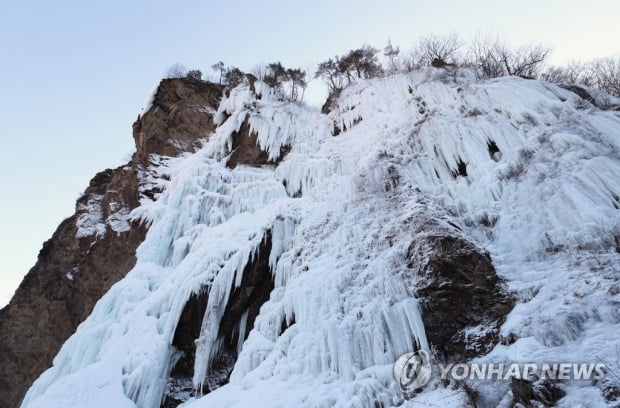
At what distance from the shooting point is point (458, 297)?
6578 millimetres

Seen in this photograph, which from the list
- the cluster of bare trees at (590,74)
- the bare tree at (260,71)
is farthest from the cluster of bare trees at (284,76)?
the cluster of bare trees at (590,74)

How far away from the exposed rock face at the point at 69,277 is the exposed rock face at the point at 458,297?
10.6 metres

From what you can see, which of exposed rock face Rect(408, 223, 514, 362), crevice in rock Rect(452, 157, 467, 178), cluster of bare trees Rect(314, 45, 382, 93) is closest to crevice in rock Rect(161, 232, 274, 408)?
exposed rock face Rect(408, 223, 514, 362)

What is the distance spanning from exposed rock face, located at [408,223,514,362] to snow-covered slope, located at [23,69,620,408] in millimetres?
249

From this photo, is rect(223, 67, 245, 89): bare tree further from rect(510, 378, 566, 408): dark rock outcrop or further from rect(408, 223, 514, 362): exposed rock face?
rect(510, 378, 566, 408): dark rock outcrop

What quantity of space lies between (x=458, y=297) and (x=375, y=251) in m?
1.89

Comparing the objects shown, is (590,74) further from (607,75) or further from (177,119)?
(177,119)

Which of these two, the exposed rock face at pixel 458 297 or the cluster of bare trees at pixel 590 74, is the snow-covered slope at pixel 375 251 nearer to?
the exposed rock face at pixel 458 297

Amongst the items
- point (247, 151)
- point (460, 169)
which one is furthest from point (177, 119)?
point (460, 169)

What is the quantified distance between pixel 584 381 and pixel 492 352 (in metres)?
1.37

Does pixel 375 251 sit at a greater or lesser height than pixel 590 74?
lesser

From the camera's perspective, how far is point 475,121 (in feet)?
33.6

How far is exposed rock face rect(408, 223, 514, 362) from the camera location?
239 inches

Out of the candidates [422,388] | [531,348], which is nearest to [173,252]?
[422,388]
